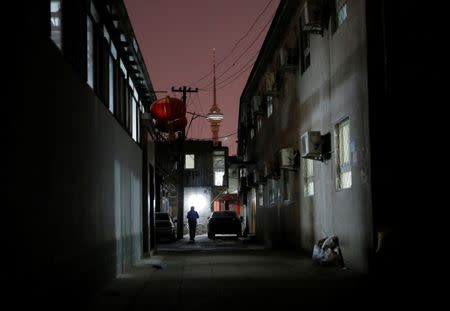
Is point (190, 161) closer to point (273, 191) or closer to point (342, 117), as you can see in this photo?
point (273, 191)

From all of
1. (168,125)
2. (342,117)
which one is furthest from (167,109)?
(342,117)

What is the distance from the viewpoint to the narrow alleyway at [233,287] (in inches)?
422

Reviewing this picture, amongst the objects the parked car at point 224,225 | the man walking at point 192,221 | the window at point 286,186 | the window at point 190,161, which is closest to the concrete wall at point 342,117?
the window at point 286,186

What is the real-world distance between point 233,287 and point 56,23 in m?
5.75

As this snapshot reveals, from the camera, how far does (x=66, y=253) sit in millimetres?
9453

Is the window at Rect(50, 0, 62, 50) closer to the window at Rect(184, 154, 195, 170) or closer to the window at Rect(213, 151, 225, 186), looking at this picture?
the window at Rect(184, 154, 195, 170)

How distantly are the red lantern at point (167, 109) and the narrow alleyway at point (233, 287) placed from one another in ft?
19.8

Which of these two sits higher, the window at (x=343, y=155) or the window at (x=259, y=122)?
the window at (x=259, y=122)

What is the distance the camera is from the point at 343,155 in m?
17.0

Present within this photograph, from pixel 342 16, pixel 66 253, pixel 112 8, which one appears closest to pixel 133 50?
pixel 112 8

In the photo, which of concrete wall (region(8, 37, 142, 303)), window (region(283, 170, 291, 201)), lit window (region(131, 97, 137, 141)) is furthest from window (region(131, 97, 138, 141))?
concrete wall (region(8, 37, 142, 303))

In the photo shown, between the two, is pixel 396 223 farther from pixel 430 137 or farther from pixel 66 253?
pixel 66 253

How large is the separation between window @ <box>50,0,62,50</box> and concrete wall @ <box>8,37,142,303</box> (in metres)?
0.46

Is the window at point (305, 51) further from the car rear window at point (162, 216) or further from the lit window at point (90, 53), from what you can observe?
the car rear window at point (162, 216)
